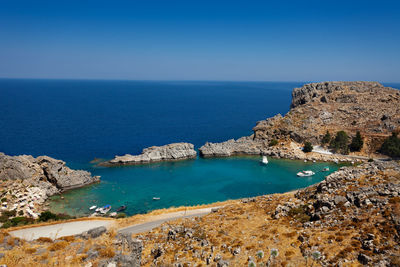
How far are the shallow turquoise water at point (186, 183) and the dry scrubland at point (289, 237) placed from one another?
2388 centimetres

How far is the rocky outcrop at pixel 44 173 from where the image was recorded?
179ft

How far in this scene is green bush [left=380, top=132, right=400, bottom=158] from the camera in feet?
235

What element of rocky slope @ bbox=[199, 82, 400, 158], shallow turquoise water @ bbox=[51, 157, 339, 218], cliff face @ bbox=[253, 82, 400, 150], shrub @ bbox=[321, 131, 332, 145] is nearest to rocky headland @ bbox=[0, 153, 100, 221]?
shallow turquoise water @ bbox=[51, 157, 339, 218]

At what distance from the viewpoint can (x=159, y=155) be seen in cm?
8125

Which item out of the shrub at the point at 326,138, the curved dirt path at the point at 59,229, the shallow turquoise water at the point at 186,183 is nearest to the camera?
the curved dirt path at the point at 59,229

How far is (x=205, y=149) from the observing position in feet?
282

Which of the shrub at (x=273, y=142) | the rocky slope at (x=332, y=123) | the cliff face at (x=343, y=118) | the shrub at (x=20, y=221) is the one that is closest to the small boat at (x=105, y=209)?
the shrub at (x=20, y=221)

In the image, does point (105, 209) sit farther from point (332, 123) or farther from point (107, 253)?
point (332, 123)

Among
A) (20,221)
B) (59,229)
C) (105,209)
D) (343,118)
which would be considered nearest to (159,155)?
(105,209)

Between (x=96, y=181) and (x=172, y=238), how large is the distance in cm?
4325

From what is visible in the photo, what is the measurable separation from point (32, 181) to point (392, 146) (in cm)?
9159

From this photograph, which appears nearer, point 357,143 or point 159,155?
point 357,143

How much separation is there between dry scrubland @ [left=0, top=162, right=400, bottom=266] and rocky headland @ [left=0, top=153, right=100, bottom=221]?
30.4 m

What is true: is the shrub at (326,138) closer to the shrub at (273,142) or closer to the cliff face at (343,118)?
the cliff face at (343,118)
